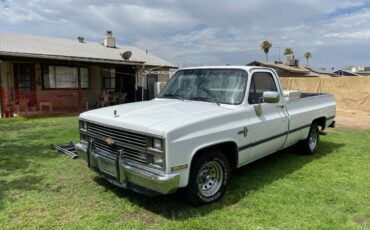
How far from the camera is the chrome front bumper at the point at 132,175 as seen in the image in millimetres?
3730

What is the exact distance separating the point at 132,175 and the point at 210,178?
1139 millimetres

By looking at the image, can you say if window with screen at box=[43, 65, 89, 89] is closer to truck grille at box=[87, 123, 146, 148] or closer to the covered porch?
the covered porch

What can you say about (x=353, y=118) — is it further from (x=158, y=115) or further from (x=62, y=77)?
(x=62, y=77)

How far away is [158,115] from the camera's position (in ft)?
14.0

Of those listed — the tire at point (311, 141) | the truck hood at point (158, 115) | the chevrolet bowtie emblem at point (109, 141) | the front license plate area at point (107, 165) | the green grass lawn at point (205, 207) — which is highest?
the truck hood at point (158, 115)

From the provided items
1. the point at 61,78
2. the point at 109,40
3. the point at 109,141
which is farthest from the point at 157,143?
the point at 109,40

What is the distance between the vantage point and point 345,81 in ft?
61.9

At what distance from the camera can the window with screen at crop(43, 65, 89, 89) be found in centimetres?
1670

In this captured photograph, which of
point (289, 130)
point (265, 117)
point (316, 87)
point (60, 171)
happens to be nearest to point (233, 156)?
point (265, 117)

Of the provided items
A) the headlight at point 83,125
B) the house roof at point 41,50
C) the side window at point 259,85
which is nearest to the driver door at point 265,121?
the side window at point 259,85

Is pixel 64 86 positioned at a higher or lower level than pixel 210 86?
lower

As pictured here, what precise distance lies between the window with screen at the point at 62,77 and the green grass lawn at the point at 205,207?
10.5 metres

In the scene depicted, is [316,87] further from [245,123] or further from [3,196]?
[3,196]

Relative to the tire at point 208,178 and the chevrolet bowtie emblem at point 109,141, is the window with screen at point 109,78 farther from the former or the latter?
the tire at point 208,178
